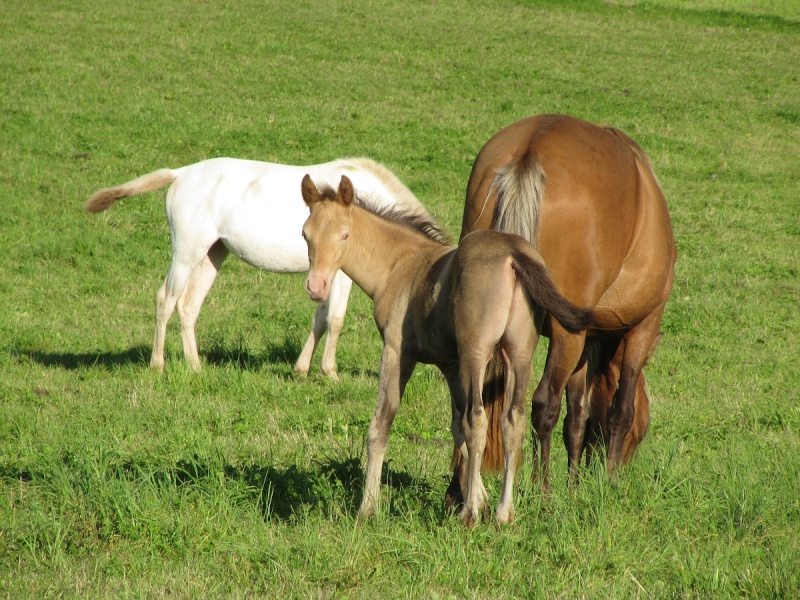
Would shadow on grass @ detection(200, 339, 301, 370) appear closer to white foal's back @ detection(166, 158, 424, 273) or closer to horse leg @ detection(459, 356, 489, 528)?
white foal's back @ detection(166, 158, 424, 273)

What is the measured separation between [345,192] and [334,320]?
12.1 ft

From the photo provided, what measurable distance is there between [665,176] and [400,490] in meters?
12.4

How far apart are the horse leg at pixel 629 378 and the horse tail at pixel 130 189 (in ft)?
15.3

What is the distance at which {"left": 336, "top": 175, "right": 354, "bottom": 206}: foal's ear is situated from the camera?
4.23 meters

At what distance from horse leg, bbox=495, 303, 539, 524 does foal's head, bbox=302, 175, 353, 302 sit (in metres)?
0.97

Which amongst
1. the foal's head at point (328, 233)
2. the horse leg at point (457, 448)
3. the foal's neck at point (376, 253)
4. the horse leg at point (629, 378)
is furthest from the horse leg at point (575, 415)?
the foal's head at point (328, 233)

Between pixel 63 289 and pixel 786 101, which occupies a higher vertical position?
pixel 786 101

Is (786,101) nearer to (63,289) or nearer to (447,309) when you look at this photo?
(63,289)

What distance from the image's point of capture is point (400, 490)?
4309 millimetres

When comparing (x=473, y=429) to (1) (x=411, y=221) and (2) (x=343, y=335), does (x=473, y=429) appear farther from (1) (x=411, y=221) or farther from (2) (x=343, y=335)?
(2) (x=343, y=335)

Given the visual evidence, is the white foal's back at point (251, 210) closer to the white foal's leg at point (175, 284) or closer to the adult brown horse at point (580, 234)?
the white foal's leg at point (175, 284)

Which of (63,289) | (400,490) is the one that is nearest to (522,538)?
(400,490)

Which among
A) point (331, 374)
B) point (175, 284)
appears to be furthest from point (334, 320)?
point (175, 284)

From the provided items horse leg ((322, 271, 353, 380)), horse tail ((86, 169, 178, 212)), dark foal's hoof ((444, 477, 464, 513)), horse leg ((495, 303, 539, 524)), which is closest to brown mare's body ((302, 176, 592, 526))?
horse leg ((495, 303, 539, 524))
